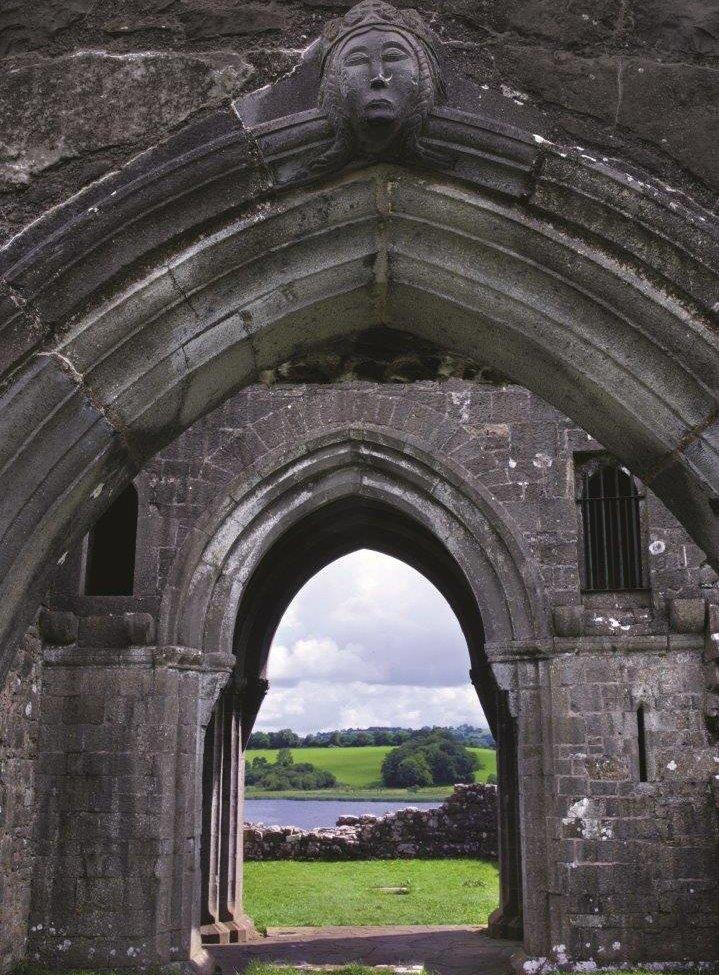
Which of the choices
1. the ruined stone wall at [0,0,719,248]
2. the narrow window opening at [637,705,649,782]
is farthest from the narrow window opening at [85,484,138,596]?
the ruined stone wall at [0,0,719,248]

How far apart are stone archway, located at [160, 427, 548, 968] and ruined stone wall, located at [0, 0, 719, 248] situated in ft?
22.6

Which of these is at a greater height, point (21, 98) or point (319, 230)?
point (21, 98)

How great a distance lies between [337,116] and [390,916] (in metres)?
11.0

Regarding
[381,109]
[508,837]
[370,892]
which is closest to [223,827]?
[370,892]

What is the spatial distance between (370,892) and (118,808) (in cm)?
606

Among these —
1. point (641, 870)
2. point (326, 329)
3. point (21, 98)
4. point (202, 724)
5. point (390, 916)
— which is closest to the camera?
point (21, 98)

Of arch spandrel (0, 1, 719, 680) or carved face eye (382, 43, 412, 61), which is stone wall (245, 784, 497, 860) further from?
carved face eye (382, 43, 412, 61)

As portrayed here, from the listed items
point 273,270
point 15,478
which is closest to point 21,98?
point 273,270

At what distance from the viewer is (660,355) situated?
223 cm

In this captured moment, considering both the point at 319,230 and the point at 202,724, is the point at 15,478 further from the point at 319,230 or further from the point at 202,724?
the point at 202,724

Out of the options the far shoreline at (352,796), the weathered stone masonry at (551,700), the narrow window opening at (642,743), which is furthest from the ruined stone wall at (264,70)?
the far shoreline at (352,796)

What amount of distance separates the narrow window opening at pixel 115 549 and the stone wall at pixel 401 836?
9081 mm

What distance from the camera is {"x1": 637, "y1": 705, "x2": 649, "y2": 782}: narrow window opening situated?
8539 millimetres

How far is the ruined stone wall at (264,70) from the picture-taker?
2.25 m
